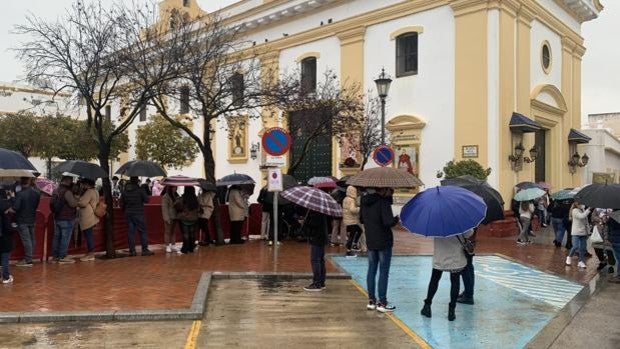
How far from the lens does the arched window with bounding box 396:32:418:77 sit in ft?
69.4

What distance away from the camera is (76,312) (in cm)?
695

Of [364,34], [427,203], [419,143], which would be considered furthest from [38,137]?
[427,203]

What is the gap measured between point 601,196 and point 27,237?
10089 mm

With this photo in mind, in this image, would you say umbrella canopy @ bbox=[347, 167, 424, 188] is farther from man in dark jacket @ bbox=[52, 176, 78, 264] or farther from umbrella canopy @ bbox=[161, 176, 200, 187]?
man in dark jacket @ bbox=[52, 176, 78, 264]

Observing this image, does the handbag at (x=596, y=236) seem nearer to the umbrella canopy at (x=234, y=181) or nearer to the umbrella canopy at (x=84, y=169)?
the umbrella canopy at (x=234, y=181)

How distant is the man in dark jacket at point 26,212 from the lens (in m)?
10.0

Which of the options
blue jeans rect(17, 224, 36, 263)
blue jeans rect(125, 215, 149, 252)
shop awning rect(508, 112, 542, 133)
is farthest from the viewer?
shop awning rect(508, 112, 542, 133)

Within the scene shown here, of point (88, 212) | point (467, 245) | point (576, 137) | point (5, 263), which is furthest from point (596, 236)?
point (576, 137)

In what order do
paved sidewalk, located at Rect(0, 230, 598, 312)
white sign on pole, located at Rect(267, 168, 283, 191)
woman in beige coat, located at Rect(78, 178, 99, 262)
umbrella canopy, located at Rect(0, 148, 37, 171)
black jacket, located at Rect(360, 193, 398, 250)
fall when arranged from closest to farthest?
black jacket, located at Rect(360, 193, 398, 250), paved sidewalk, located at Rect(0, 230, 598, 312), umbrella canopy, located at Rect(0, 148, 37, 171), white sign on pole, located at Rect(267, 168, 283, 191), woman in beige coat, located at Rect(78, 178, 99, 262)

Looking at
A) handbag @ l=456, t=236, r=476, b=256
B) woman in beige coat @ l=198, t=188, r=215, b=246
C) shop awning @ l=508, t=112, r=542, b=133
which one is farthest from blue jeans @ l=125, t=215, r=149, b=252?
shop awning @ l=508, t=112, r=542, b=133

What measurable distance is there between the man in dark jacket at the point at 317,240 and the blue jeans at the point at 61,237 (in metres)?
5.14

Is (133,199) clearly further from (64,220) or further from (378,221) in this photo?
(378,221)

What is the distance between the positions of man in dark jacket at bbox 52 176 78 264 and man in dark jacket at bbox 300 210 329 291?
4982 millimetres

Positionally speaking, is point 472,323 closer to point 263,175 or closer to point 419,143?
point 419,143
